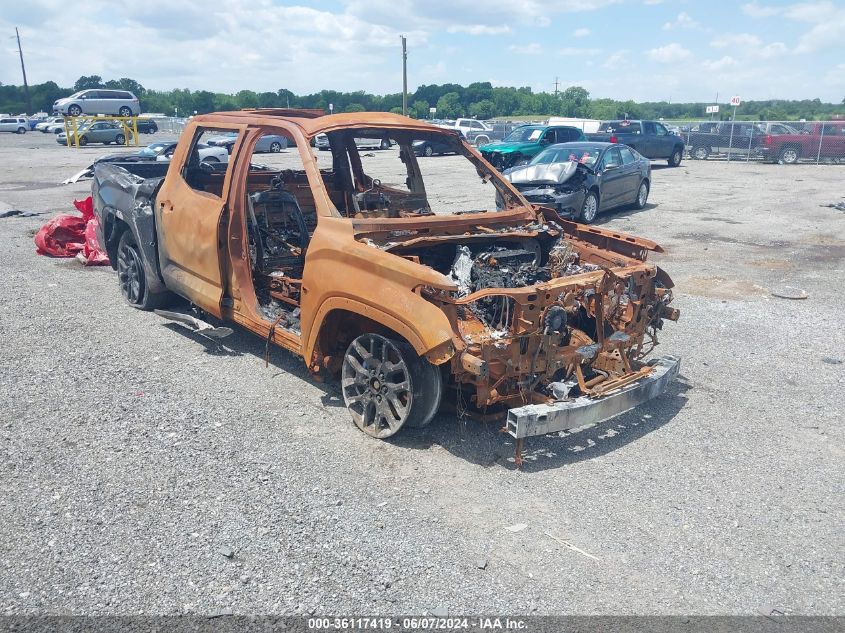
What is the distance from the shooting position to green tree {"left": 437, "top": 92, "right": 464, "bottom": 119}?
256 feet

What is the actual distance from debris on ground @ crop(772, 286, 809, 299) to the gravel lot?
171cm

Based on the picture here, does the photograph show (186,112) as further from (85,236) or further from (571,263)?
(571,263)

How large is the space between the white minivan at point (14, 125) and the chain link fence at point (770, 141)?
4437cm

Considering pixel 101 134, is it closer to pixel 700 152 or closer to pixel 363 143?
pixel 700 152

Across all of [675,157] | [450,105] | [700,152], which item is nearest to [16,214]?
[675,157]

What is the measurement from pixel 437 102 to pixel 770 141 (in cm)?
6116

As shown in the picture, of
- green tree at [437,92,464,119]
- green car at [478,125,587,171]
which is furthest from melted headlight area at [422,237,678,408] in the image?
green tree at [437,92,464,119]

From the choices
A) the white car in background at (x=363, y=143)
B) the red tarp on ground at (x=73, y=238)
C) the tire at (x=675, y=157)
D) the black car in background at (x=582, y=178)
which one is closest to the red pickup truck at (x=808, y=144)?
the tire at (x=675, y=157)

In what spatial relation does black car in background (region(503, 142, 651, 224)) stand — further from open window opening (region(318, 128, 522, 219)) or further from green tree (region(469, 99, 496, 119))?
green tree (region(469, 99, 496, 119))

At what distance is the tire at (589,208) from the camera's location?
499 inches

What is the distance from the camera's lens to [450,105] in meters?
81.4

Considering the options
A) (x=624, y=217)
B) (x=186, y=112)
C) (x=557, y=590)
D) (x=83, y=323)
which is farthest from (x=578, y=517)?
(x=186, y=112)

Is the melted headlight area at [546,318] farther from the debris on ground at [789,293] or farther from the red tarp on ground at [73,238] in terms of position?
the red tarp on ground at [73,238]

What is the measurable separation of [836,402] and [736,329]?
5.94 ft
